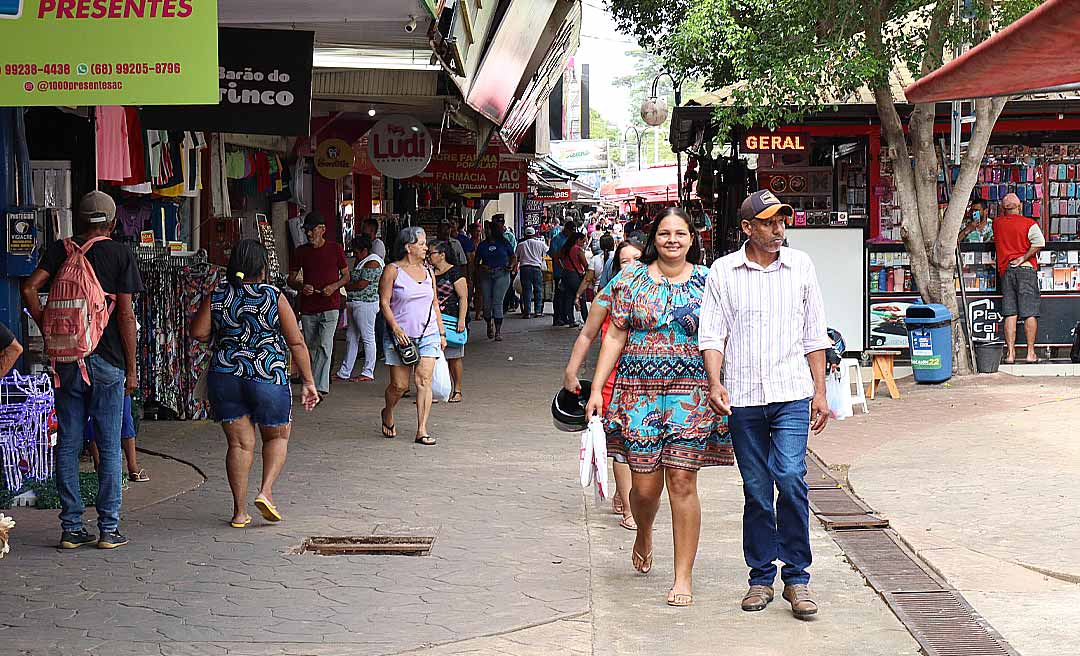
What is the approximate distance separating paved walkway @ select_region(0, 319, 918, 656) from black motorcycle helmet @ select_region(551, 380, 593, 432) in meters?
0.77

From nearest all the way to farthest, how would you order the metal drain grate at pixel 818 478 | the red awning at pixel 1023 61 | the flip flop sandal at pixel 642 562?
the red awning at pixel 1023 61 < the flip flop sandal at pixel 642 562 < the metal drain grate at pixel 818 478

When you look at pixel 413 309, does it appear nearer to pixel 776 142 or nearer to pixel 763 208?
pixel 763 208

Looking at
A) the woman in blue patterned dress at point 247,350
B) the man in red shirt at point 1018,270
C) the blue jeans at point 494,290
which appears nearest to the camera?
the woman in blue patterned dress at point 247,350

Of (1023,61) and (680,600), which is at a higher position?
(1023,61)

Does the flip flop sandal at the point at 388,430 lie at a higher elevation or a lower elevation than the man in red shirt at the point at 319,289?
lower

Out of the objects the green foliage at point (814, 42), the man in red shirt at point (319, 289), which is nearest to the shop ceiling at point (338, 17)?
the man in red shirt at point (319, 289)

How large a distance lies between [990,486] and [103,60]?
6299mm

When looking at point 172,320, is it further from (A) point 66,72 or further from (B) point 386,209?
(B) point 386,209

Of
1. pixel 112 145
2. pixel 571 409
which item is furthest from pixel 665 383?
pixel 112 145

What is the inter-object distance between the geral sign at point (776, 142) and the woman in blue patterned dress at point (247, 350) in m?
9.75

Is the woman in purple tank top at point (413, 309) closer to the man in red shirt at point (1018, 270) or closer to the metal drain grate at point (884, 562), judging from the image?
the metal drain grate at point (884, 562)

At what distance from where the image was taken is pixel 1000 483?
8.92 meters

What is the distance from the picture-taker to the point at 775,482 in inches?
233

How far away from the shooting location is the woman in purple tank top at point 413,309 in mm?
10555
